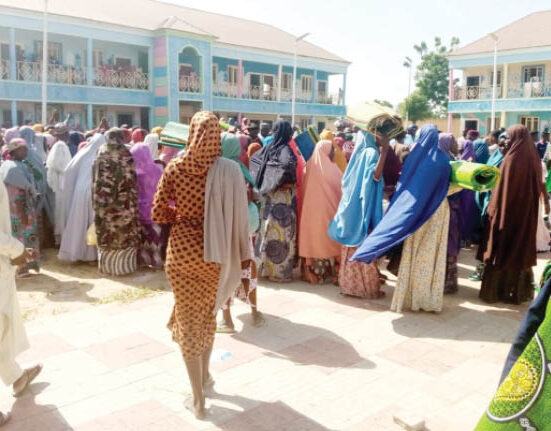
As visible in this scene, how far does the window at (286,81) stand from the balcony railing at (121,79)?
26.4 ft

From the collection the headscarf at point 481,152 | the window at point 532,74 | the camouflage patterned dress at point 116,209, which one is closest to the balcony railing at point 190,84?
the window at point 532,74

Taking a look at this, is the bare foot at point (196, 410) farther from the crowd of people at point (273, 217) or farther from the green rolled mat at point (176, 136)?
the green rolled mat at point (176, 136)

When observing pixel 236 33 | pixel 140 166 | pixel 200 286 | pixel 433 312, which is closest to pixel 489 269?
pixel 433 312

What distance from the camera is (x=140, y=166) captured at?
6.18 meters

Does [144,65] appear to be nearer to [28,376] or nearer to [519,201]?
[519,201]

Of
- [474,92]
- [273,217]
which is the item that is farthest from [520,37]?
[273,217]

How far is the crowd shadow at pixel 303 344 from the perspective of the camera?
3.89m

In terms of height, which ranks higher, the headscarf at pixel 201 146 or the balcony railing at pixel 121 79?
the balcony railing at pixel 121 79

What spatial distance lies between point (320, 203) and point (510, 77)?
A: 23.2 m

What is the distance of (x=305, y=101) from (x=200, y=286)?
26.2 m

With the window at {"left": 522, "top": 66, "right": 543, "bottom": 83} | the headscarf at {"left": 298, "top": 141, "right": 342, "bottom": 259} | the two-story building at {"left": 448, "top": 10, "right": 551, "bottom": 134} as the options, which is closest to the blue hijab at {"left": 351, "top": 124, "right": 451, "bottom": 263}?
the headscarf at {"left": 298, "top": 141, "right": 342, "bottom": 259}

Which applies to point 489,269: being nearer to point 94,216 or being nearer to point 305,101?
point 94,216

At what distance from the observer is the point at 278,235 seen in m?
5.87

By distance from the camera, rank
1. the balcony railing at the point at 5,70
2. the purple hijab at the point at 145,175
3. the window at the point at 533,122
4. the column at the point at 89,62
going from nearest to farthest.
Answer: the purple hijab at the point at 145,175 → the balcony railing at the point at 5,70 → the column at the point at 89,62 → the window at the point at 533,122
